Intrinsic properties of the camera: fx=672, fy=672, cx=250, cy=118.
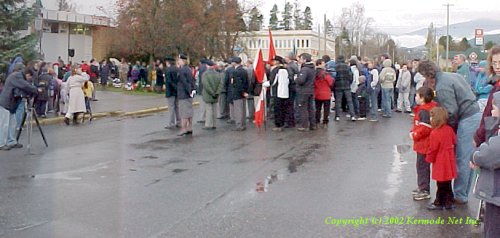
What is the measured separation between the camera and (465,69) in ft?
54.2

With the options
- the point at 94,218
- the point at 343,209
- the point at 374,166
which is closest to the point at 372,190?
the point at 343,209

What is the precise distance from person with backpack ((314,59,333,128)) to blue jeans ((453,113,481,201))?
9.30 metres

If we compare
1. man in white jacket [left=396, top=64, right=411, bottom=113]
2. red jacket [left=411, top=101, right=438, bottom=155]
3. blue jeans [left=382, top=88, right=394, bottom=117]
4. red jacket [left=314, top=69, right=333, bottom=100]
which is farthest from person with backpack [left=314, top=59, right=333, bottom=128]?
red jacket [left=411, top=101, right=438, bottom=155]

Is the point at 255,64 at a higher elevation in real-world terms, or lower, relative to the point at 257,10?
lower

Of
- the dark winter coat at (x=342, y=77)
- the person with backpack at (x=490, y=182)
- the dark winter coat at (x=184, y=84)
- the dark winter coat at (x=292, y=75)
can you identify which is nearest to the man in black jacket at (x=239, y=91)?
the dark winter coat at (x=292, y=75)

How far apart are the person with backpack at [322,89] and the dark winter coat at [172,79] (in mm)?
3613

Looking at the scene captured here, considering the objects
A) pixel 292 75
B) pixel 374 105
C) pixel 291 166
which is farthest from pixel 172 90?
pixel 291 166

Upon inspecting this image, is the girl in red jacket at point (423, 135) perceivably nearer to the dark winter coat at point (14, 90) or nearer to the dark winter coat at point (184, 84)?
the dark winter coat at point (14, 90)

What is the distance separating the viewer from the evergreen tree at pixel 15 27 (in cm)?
2427

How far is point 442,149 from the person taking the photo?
796cm

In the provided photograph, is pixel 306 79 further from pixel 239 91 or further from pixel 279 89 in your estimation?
pixel 239 91

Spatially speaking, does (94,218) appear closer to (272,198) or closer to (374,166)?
(272,198)

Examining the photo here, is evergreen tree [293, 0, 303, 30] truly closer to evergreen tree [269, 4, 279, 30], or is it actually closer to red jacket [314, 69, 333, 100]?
evergreen tree [269, 4, 279, 30]

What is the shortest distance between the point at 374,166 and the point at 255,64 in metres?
7.44
